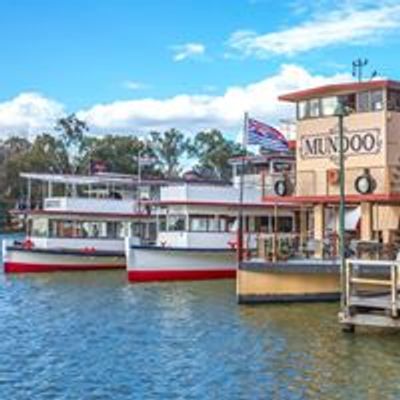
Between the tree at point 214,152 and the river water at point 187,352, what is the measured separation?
102 m

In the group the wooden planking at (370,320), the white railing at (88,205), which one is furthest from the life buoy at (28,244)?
the wooden planking at (370,320)

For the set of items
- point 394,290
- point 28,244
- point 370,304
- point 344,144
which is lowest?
point 370,304

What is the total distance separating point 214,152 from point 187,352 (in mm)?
120124

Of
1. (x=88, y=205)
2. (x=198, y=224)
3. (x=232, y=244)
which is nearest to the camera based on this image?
(x=198, y=224)

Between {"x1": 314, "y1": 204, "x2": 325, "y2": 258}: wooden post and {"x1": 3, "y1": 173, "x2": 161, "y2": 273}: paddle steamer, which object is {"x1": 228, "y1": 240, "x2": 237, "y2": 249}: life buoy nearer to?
{"x1": 3, "y1": 173, "x2": 161, "y2": 273}: paddle steamer

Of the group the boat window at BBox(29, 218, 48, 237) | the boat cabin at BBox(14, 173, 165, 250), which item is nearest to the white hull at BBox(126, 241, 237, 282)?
the boat cabin at BBox(14, 173, 165, 250)

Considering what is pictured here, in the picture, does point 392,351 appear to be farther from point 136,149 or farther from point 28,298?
point 136,149

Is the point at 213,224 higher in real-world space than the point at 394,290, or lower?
higher

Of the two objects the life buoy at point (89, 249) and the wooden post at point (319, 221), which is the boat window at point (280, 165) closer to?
the life buoy at point (89, 249)

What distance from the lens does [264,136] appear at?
38.6 metres

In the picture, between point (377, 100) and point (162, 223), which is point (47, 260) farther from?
point (377, 100)

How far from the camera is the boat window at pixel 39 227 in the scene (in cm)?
5172

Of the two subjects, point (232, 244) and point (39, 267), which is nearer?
point (232, 244)

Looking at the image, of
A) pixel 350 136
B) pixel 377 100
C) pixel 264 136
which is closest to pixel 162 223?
pixel 264 136
